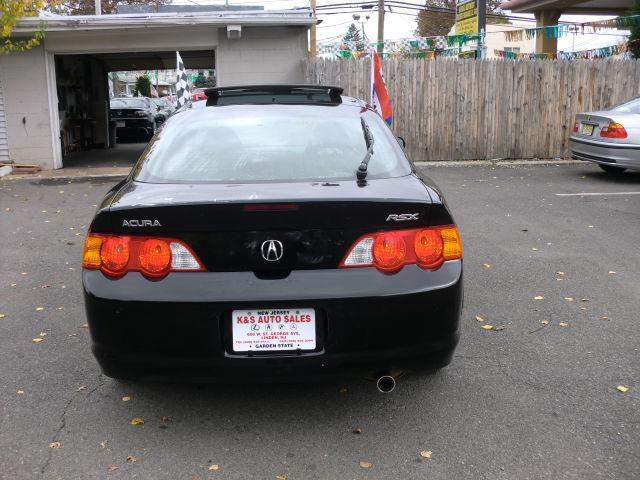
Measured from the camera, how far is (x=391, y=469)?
2879 mm

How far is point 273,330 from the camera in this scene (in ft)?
9.61

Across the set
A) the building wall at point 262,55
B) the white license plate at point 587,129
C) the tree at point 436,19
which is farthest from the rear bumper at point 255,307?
the tree at point 436,19

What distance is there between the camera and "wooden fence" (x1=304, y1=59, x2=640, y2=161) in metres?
13.9

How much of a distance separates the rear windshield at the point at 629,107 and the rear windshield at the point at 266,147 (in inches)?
333

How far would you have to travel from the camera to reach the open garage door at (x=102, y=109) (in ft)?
56.2

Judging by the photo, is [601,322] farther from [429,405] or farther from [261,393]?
[261,393]

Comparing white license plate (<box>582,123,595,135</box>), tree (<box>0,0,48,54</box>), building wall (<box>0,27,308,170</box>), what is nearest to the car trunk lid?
white license plate (<box>582,123,595,135</box>)

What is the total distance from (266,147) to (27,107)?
11927mm

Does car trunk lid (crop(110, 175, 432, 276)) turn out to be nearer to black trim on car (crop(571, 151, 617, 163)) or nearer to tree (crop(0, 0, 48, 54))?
black trim on car (crop(571, 151, 617, 163))

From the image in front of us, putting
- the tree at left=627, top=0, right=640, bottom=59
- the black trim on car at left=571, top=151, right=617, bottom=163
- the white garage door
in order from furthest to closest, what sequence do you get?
the tree at left=627, top=0, right=640, bottom=59
the white garage door
the black trim on car at left=571, top=151, right=617, bottom=163

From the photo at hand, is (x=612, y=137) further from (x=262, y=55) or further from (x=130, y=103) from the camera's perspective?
(x=130, y=103)

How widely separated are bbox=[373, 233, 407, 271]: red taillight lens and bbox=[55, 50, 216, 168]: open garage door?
13108 mm

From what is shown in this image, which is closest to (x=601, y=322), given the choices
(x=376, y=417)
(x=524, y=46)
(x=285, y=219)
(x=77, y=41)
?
(x=376, y=417)

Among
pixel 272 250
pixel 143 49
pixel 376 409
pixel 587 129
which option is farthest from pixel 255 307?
pixel 143 49
